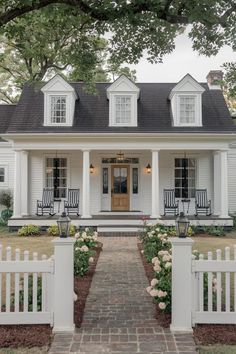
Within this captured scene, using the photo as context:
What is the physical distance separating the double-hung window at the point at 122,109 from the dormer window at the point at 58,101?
2.00 metres

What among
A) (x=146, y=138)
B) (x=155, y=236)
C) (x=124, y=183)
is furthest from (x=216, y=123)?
(x=155, y=236)

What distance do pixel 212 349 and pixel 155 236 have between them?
19.1 feet

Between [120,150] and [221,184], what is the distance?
4.77 metres

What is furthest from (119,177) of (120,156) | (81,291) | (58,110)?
(81,291)

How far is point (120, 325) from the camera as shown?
5.01 meters

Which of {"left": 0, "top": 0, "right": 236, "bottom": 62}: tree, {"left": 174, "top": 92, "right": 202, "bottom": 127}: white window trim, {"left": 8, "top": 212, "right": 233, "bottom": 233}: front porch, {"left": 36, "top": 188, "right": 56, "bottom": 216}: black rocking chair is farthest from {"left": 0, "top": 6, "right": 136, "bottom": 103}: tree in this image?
{"left": 36, "top": 188, "right": 56, "bottom": 216}: black rocking chair

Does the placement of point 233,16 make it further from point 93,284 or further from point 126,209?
point 126,209

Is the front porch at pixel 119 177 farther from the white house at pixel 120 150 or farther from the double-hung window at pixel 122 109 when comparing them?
the double-hung window at pixel 122 109

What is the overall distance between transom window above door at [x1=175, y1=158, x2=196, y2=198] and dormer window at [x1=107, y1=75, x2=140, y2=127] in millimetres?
3158

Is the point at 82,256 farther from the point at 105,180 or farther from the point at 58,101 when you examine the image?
the point at 58,101

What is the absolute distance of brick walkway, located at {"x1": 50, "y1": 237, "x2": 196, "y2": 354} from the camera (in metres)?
4.30

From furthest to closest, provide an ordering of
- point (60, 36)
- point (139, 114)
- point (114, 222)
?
point (139, 114), point (114, 222), point (60, 36)

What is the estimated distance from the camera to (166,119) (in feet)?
55.0

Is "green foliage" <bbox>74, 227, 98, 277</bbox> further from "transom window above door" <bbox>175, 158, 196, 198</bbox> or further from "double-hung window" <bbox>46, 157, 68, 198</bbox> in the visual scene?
"transom window above door" <bbox>175, 158, 196, 198</bbox>
